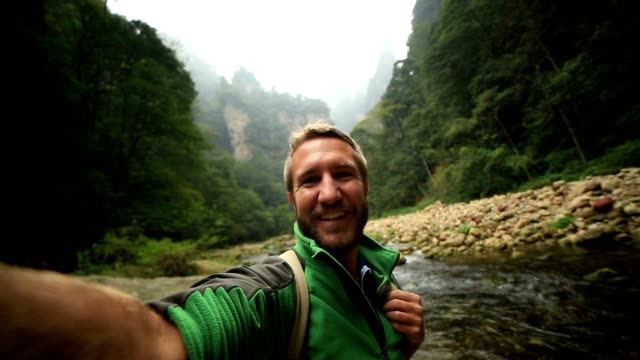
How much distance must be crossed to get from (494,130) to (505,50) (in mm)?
4013

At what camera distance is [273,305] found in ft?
3.10

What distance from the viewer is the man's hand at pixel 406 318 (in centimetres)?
134

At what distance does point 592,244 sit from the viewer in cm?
430

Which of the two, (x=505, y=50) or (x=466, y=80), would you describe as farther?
(x=466, y=80)

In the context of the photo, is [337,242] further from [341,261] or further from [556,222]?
[556,222]

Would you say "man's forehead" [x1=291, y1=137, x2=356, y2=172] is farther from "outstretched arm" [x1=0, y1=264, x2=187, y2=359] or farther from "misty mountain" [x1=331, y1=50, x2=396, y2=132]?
"misty mountain" [x1=331, y1=50, x2=396, y2=132]

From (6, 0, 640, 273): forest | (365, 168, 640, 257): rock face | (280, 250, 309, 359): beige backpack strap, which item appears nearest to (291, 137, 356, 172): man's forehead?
(280, 250, 309, 359): beige backpack strap

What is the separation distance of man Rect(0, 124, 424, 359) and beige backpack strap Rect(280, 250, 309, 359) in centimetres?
2

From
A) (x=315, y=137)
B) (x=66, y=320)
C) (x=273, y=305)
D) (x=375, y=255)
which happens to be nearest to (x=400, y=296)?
(x=375, y=255)

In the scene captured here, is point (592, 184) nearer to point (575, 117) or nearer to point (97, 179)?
point (575, 117)

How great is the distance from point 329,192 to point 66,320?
1.14m

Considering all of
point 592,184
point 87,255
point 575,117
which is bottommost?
point 592,184

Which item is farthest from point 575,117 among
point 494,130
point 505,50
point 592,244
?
point 592,244

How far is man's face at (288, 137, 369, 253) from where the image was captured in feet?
4.63
